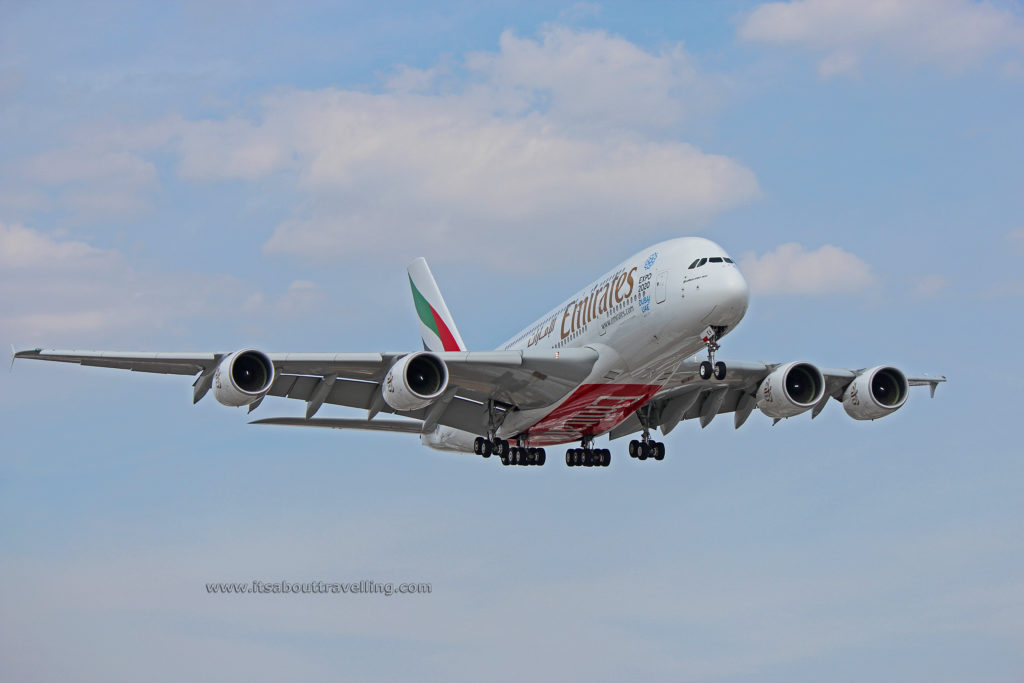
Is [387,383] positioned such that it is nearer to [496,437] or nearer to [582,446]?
[496,437]

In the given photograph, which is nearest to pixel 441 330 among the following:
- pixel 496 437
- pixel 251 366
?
pixel 496 437

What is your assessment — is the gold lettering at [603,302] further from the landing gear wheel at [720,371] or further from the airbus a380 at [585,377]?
the landing gear wheel at [720,371]

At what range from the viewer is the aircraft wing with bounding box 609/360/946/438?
123 ft

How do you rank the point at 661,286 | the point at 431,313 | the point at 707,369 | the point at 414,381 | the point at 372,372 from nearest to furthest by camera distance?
the point at 707,369, the point at 661,286, the point at 414,381, the point at 372,372, the point at 431,313

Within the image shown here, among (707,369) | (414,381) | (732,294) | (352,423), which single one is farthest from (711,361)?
(352,423)

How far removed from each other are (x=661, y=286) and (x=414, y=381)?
693 centimetres

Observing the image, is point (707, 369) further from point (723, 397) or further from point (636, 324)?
point (723, 397)

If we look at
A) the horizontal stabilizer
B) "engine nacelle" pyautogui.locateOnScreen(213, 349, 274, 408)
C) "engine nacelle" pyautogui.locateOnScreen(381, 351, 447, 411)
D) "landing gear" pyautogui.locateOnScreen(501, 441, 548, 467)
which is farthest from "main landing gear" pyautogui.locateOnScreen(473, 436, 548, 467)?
"engine nacelle" pyautogui.locateOnScreen(213, 349, 274, 408)

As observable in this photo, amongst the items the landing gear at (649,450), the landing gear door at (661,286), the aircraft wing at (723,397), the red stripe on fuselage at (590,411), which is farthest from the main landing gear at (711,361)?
the landing gear at (649,450)

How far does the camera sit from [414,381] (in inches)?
1280

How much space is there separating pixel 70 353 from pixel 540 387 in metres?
12.6

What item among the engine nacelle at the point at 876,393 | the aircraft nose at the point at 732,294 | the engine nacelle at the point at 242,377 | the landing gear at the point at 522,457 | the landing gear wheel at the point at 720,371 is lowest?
the landing gear at the point at 522,457

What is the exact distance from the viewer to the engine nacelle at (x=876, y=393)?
37.8 meters

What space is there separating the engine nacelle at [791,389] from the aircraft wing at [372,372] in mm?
6729
